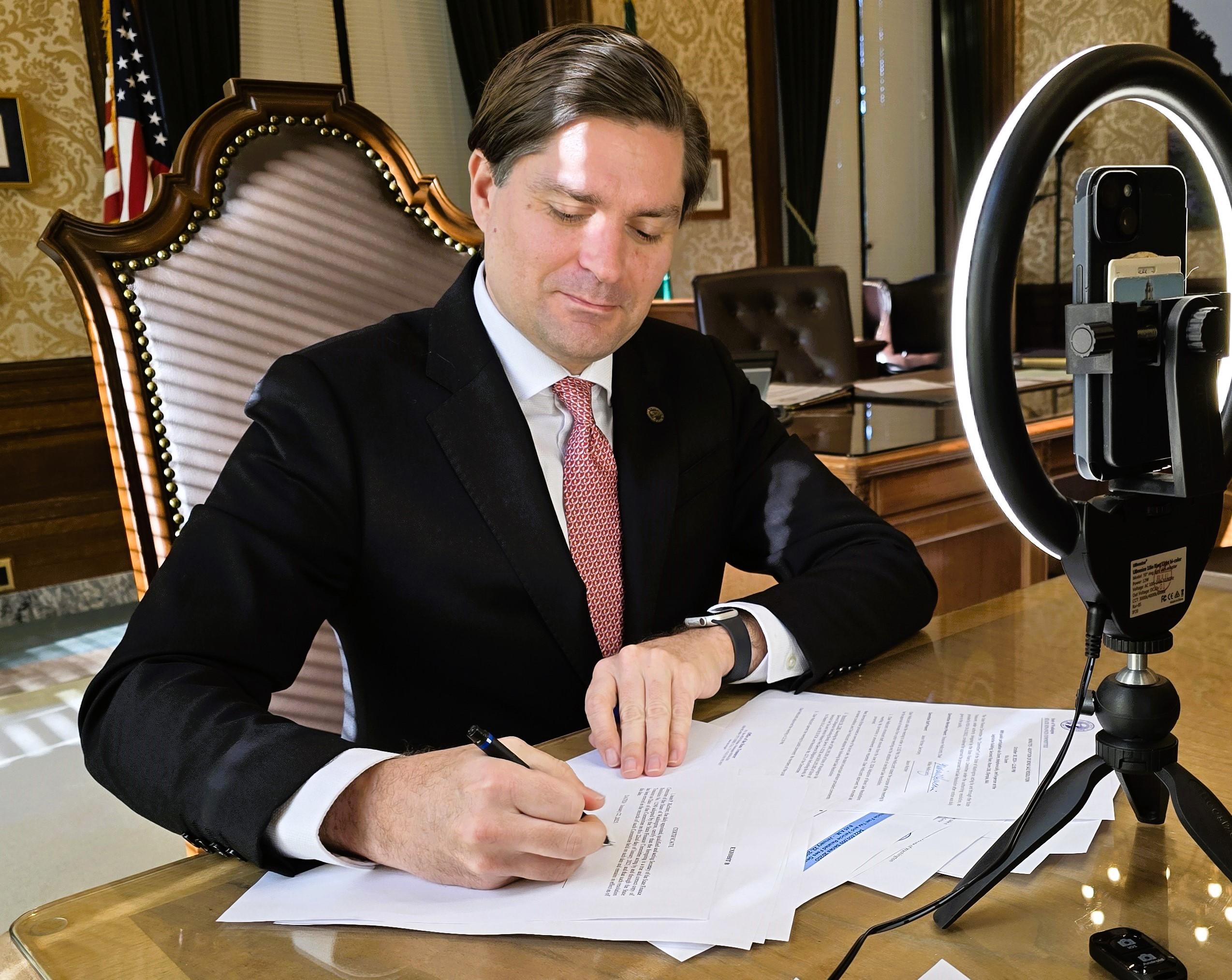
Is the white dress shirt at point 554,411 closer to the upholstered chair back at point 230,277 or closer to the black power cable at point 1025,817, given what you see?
the upholstered chair back at point 230,277

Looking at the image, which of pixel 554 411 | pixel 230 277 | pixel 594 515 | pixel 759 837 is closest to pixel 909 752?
pixel 759 837

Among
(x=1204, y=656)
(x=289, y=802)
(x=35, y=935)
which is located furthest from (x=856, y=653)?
(x=35, y=935)

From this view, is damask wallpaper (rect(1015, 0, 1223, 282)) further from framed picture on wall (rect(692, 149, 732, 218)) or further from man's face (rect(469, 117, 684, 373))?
man's face (rect(469, 117, 684, 373))

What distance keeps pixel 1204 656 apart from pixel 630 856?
27.1 inches

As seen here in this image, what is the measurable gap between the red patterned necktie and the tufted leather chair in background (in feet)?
7.64

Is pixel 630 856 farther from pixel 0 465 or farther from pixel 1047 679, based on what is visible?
pixel 0 465

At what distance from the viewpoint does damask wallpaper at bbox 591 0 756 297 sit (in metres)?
6.14

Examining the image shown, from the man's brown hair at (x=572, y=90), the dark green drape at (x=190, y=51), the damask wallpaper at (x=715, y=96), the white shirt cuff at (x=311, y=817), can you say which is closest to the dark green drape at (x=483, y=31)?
the damask wallpaper at (x=715, y=96)

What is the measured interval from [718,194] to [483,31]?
1767 millimetres

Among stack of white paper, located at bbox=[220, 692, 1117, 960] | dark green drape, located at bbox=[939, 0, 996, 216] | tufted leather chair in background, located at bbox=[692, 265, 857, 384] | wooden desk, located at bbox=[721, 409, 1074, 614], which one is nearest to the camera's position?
stack of white paper, located at bbox=[220, 692, 1117, 960]

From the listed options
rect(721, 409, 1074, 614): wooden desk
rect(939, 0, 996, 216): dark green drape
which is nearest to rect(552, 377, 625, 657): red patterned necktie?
rect(721, 409, 1074, 614): wooden desk

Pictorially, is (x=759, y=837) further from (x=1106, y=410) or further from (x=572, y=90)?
(x=572, y=90)

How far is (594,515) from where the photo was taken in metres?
1.33

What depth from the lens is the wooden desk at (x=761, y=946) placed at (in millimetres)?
645
